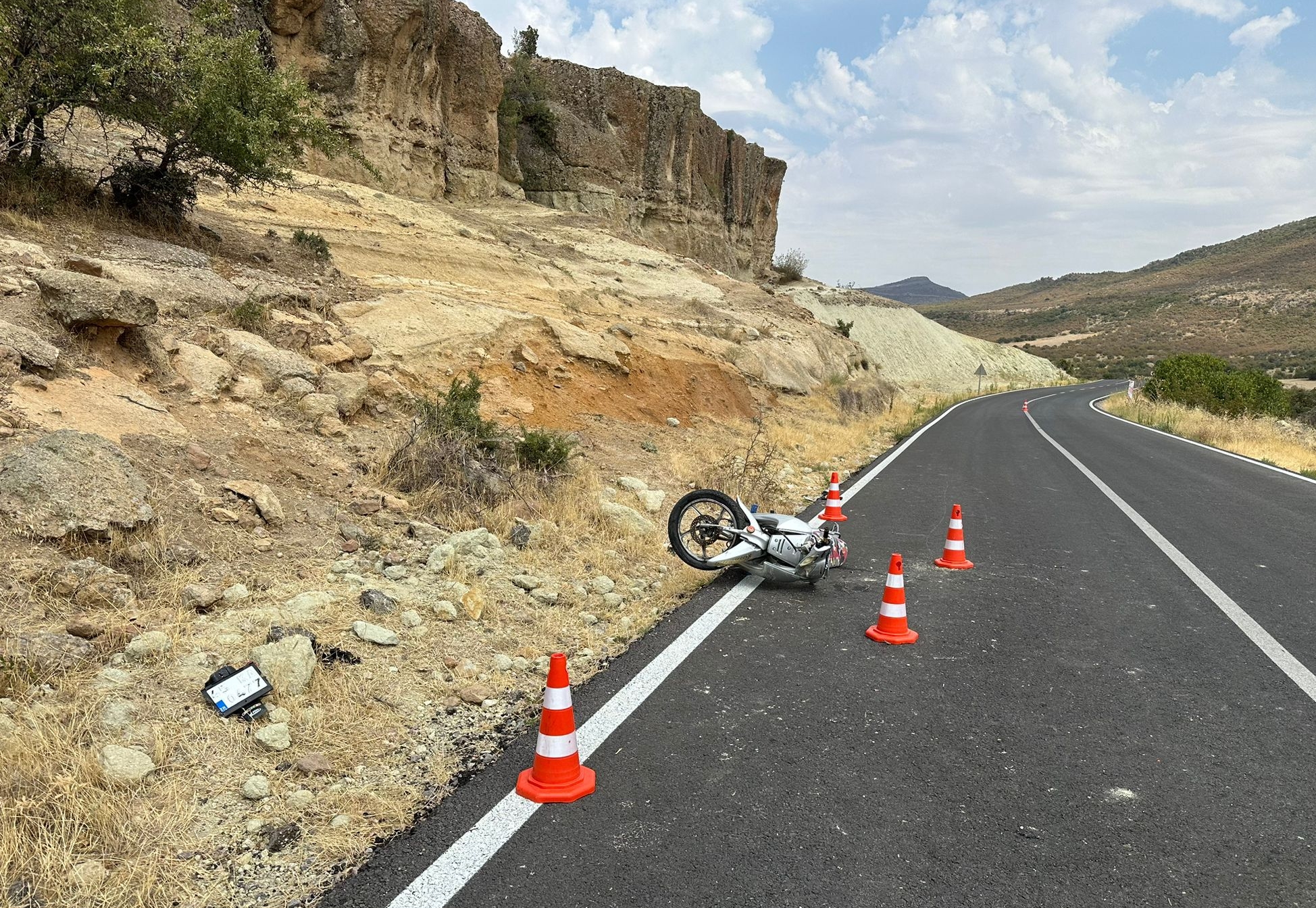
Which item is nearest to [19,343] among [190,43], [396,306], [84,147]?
[396,306]

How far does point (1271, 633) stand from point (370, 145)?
90.1ft

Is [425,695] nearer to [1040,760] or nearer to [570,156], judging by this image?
[1040,760]

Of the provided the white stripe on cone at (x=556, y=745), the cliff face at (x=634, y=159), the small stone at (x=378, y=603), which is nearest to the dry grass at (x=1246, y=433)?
the small stone at (x=378, y=603)

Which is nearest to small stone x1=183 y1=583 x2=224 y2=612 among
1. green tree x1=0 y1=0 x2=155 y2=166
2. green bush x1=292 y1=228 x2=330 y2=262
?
green tree x1=0 y1=0 x2=155 y2=166

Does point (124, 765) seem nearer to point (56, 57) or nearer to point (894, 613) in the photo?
point (894, 613)

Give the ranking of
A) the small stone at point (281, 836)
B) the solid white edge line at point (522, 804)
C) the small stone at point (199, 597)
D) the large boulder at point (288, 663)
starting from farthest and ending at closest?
the small stone at point (199, 597) < the large boulder at point (288, 663) < the small stone at point (281, 836) < the solid white edge line at point (522, 804)

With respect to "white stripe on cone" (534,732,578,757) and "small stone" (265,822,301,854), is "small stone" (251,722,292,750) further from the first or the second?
"white stripe on cone" (534,732,578,757)

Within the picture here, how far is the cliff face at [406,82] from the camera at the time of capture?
84.9ft

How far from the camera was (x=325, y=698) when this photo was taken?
4020 mm

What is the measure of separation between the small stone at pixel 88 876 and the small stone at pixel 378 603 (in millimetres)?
2301

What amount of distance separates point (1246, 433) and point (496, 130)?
26.9 m

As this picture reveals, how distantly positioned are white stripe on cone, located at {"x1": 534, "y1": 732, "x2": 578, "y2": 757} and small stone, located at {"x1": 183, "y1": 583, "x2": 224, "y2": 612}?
2392 millimetres

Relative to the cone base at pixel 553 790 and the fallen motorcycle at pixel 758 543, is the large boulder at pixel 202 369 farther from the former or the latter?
the cone base at pixel 553 790

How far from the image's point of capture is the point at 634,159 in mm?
43188
